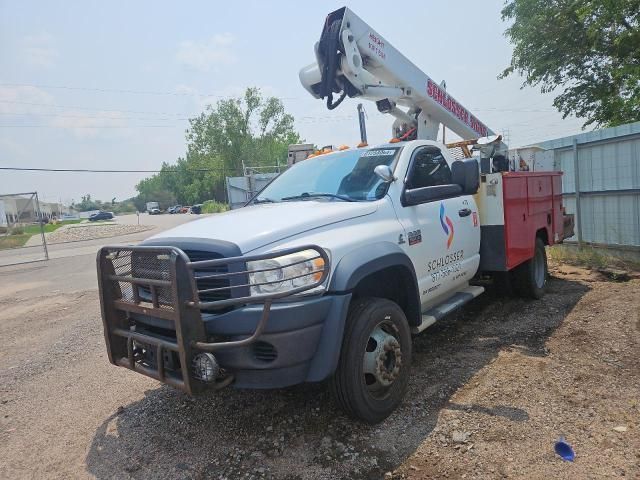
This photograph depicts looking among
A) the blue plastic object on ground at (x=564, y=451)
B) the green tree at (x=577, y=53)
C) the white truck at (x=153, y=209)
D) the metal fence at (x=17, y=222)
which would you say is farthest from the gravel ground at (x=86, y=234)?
the white truck at (x=153, y=209)

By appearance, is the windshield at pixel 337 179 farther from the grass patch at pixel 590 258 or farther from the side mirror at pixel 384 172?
the grass patch at pixel 590 258

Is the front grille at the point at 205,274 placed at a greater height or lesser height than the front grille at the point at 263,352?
greater

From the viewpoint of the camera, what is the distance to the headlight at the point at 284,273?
2.68 meters

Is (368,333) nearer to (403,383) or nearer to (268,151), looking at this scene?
(403,383)

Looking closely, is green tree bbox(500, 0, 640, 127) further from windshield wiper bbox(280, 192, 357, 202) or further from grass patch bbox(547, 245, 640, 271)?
windshield wiper bbox(280, 192, 357, 202)

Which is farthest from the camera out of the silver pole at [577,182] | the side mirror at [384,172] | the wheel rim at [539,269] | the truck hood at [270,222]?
the silver pole at [577,182]

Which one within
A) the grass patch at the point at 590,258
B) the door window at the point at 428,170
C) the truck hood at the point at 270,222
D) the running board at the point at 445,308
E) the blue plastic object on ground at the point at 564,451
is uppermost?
the door window at the point at 428,170

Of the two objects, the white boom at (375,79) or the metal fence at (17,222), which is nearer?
the white boom at (375,79)

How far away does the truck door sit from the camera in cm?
379

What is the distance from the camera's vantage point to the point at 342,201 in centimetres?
361

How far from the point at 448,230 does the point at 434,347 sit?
47.3 inches

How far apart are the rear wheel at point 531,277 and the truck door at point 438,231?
1275 mm

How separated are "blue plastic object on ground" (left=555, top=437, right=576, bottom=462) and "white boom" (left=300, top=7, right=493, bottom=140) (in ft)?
14.0

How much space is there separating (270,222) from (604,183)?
790cm
